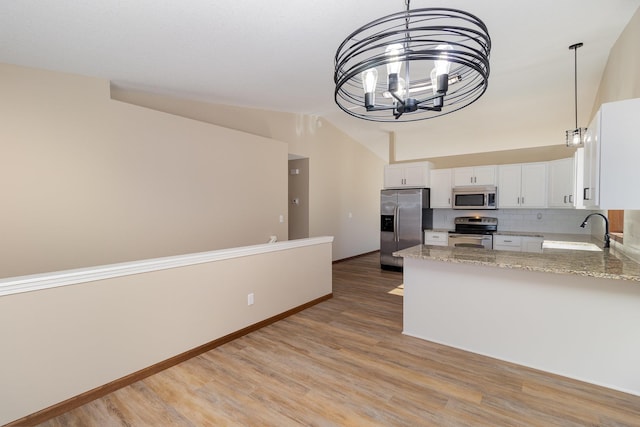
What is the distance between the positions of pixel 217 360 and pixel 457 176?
508cm

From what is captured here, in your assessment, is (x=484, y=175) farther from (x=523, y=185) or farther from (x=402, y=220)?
(x=402, y=220)

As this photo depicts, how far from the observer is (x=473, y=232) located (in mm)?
5484

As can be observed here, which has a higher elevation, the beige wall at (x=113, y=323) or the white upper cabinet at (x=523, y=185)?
the white upper cabinet at (x=523, y=185)

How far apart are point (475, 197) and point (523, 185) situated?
745 mm

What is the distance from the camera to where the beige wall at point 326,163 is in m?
4.26

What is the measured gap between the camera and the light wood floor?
1.93 m

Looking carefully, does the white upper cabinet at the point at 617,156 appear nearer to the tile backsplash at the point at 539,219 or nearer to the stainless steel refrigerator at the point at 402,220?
the tile backsplash at the point at 539,219

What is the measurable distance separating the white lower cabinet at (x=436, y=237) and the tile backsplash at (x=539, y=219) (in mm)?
503

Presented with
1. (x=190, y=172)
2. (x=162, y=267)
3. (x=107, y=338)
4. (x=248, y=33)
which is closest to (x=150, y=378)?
(x=107, y=338)

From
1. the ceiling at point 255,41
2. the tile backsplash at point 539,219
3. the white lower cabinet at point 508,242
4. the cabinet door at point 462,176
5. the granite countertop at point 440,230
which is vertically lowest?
the white lower cabinet at point 508,242

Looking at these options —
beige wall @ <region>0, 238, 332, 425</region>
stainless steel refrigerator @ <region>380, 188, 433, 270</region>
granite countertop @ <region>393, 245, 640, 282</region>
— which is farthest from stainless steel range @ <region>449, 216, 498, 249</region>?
beige wall @ <region>0, 238, 332, 425</region>

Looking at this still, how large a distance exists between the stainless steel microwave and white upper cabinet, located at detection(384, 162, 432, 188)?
624 millimetres

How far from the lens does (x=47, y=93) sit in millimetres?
2719

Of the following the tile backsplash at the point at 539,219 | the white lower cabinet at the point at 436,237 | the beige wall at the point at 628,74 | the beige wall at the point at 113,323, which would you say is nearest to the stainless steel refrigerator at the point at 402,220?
the white lower cabinet at the point at 436,237
